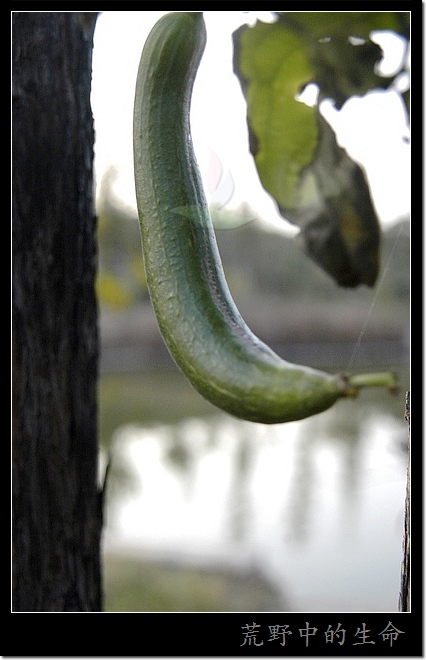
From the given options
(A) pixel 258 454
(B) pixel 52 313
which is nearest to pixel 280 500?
(A) pixel 258 454

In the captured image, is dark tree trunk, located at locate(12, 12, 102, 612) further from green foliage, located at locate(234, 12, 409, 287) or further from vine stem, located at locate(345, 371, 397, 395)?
vine stem, located at locate(345, 371, 397, 395)

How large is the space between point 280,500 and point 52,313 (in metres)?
5.68

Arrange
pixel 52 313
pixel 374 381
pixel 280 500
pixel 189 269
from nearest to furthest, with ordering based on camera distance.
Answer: pixel 374 381 → pixel 189 269 → pixel 52 313 → pixel 280 500

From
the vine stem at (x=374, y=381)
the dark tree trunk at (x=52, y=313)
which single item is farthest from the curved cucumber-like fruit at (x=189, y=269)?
the dark tree trunk at (x=52, y=313)

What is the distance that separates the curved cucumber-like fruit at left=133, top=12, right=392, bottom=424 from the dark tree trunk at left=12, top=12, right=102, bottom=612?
0.96 ft

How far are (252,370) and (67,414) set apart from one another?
0.50m

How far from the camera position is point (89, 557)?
88 centimetres

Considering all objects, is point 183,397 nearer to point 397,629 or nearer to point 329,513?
point 329,513

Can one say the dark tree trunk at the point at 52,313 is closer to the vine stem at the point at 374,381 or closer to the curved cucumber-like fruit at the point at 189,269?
the curved cucumber-like fruit at the point at 189,269

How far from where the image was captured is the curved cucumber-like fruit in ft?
1.33

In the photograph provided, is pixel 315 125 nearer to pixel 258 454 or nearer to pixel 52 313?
pixel 52 313

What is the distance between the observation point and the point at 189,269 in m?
0.50

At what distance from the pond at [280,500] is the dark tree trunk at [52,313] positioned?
1.78 feet
